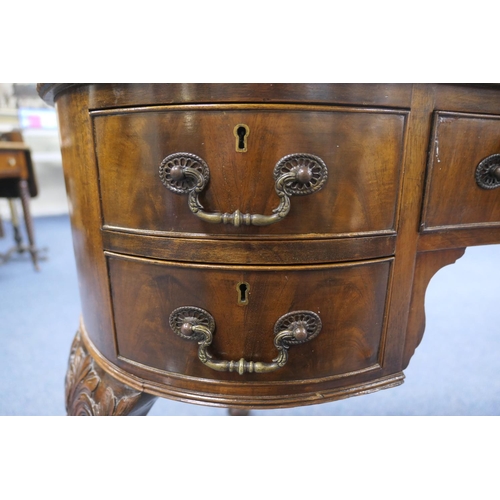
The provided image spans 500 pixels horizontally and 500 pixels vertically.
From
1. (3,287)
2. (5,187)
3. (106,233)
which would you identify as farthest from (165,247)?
(5,187)

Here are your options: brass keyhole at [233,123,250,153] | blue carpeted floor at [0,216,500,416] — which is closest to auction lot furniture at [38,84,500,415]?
brass keyhole at [233,123,250,153]

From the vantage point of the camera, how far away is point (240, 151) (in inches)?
14.5

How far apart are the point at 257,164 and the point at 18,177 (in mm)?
1734

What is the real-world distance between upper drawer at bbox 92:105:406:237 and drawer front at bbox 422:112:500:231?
0.05 m

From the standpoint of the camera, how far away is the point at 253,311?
0.42 m

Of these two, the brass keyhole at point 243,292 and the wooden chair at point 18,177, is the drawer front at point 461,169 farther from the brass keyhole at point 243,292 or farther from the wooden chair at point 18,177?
the wooden chair at point 18,177

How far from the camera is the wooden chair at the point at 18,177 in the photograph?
5.22 feet

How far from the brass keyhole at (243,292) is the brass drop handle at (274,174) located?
0.08m

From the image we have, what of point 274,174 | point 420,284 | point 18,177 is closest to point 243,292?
point 274,174

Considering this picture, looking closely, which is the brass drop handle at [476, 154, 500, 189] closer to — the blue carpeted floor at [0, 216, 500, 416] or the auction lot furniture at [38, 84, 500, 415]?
the auction lot furniture at [38, 84, 500, 415]

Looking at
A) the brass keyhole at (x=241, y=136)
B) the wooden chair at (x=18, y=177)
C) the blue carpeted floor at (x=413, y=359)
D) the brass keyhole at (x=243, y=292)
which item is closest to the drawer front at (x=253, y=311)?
the brass keyhole at (x=243, y=292)

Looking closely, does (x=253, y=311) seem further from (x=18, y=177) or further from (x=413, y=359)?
(x=18, y=177)

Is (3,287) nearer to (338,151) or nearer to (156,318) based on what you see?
(156,318)

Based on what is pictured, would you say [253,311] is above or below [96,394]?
above
